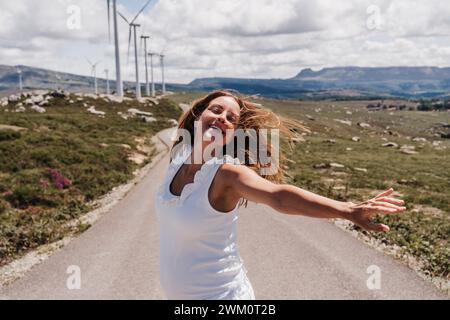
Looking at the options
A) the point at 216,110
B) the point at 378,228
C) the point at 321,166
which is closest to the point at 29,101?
the point at 321,166

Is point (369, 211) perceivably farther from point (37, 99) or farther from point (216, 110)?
point (37, 99)

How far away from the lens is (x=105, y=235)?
14.8 metres

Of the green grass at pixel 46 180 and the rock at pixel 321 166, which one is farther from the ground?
the green grass at pixel 46 180

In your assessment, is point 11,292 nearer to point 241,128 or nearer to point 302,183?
point 241,128

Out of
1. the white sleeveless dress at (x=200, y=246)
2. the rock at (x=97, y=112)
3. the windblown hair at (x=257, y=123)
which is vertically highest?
the windblown hair at (x=257, y=123)

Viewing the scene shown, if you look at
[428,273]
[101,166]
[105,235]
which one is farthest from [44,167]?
[428,273]

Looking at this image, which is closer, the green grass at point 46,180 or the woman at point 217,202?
the woman at point 217,202

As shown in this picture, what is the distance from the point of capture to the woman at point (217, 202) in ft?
9.78

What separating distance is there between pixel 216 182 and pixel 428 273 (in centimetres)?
937

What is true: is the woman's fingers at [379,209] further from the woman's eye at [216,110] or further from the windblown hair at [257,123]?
the woman's eye at [216,110]

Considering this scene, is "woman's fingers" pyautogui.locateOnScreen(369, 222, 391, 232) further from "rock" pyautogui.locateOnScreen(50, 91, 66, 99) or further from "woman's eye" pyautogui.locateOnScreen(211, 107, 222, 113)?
"rock" pyautogui.locateOnScreen(50, 91, 66, 99)

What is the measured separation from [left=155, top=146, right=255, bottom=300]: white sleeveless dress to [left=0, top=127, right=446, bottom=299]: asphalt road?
623 centimetres

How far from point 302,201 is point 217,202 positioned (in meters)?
0.65

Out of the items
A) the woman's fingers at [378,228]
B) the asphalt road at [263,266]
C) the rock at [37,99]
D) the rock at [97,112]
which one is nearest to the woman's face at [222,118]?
the woman's fingers at [378,228]
